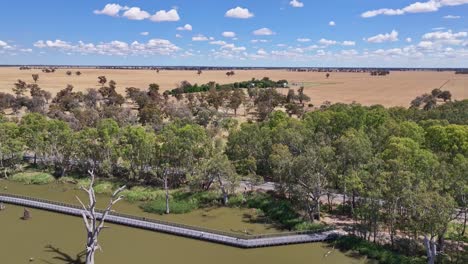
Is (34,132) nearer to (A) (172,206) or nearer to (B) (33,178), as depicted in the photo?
(B) (33,178)

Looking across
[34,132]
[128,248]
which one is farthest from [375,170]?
[34,132]

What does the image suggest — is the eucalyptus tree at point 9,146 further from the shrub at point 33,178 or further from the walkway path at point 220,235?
the walkway path at point 220,235

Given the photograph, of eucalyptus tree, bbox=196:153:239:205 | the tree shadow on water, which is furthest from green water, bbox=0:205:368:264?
eucalyptus tree, bbox=196:153:239:205

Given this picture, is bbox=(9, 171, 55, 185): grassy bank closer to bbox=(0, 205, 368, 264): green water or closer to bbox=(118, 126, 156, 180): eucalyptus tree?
bbox=(118, 126, 156, 180): eucalyptus tree

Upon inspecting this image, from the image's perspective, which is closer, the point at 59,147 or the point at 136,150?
the point at 136,150

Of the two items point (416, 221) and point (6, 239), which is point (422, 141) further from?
point (6, 239)

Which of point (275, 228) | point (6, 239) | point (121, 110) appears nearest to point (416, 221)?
point (275, 228)

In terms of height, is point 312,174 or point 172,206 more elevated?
point 312,174
